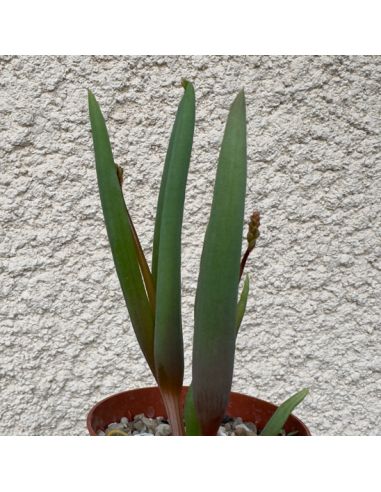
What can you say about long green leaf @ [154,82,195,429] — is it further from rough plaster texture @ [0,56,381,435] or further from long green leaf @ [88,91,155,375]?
rough plaster texture @ [0,56,381,435]

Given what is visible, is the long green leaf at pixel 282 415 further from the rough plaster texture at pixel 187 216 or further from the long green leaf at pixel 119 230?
the rough plaster texture at pixel 187 216

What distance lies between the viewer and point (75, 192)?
3.37 feet

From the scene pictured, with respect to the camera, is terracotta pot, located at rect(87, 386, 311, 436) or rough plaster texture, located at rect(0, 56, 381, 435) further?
rough plaster texture, located at rect(0, 56, 381, 435)

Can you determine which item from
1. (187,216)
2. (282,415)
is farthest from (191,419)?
(187,216)

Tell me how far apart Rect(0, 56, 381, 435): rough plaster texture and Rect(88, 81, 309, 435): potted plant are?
535mm

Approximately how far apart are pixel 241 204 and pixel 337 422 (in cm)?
82

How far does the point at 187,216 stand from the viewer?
41.5 inches

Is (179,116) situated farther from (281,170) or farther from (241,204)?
(281,170)

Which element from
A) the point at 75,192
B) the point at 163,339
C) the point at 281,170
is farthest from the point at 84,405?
the point at 163,339

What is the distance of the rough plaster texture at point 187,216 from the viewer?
102 centimetres

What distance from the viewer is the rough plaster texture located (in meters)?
1.02

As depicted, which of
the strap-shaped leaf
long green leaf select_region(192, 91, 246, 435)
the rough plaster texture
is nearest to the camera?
long green leaf select_region(192, 91, 246, 435)

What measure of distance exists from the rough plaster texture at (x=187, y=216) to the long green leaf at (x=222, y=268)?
612 mm

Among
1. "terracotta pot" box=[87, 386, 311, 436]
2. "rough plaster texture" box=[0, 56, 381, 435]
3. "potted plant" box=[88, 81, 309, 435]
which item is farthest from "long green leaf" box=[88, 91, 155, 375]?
"rough plaster texture" box=[0, 56, 381, 435]
